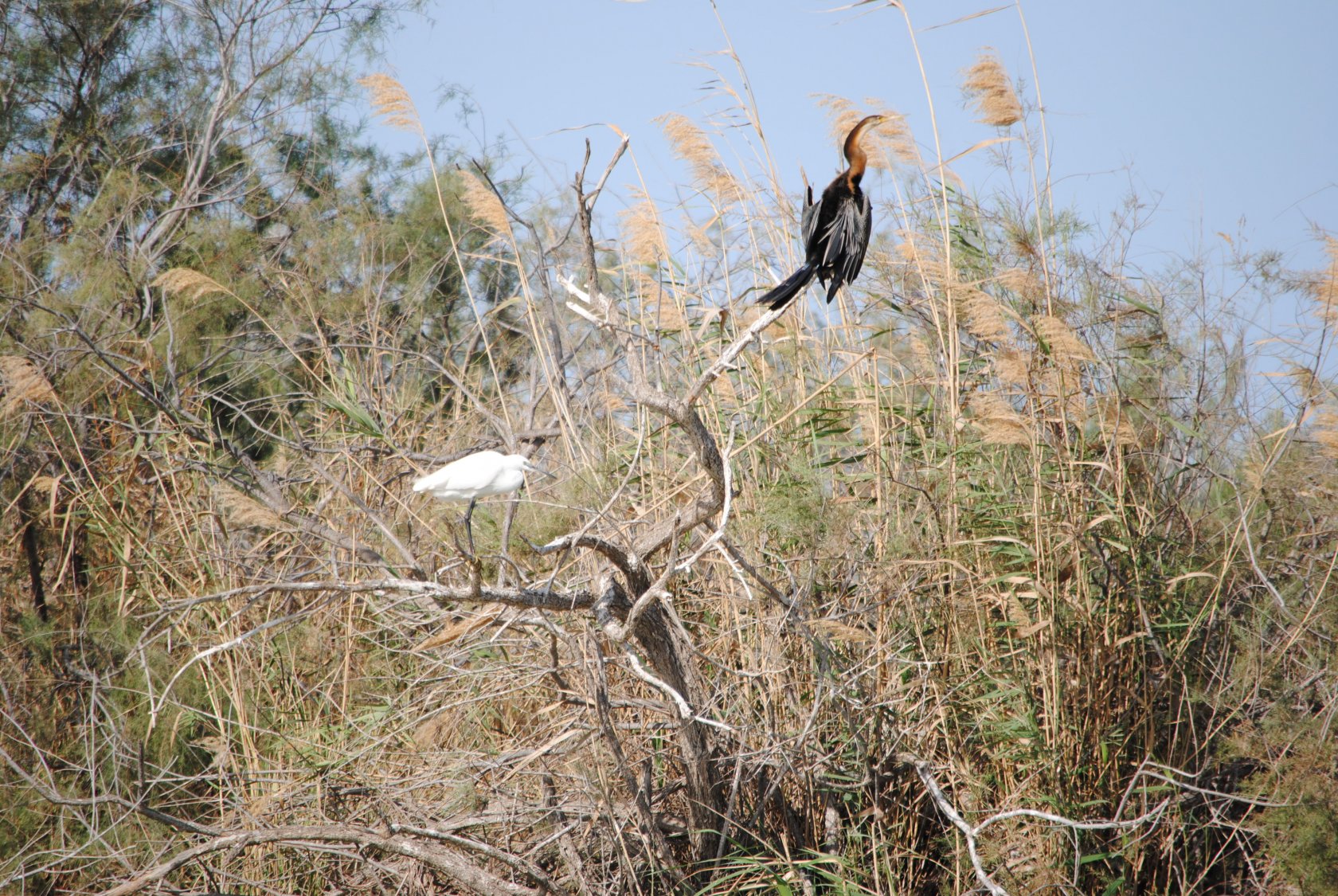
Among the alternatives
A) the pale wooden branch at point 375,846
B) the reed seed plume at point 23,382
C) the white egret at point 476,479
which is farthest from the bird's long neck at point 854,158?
the reed seed plume at point 23,382

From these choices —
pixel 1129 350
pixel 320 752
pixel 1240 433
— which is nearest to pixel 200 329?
pixel 320 752

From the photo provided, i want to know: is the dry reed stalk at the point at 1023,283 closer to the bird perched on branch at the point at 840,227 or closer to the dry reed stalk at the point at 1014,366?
the dry reed stalk at the point at 1014,366

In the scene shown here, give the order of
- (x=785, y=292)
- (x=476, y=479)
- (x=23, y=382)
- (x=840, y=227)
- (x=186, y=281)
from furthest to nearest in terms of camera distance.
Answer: (x=186, y=281) → (x=23, y=382) → (x=840, y=227) → (x=785, y=292) → (x=476, y=479)

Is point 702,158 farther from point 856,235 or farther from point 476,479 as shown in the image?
point 476,479

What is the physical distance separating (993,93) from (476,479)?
1863mm

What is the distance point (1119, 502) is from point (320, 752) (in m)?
2.33

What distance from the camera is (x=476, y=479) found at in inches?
85.7

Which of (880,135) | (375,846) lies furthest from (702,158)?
(375,846)

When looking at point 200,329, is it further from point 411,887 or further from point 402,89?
point 411,887

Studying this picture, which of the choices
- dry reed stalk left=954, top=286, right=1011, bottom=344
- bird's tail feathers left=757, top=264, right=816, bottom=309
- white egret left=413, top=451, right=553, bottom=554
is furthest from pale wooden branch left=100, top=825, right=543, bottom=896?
dry reed stalk left=954, top=286, right=1011, bottom=344

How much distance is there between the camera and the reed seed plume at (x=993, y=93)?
2.88 meters

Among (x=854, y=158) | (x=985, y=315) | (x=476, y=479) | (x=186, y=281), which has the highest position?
(x=186, y=281)

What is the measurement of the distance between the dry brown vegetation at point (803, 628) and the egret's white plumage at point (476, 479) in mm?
124

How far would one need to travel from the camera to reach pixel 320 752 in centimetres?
296
